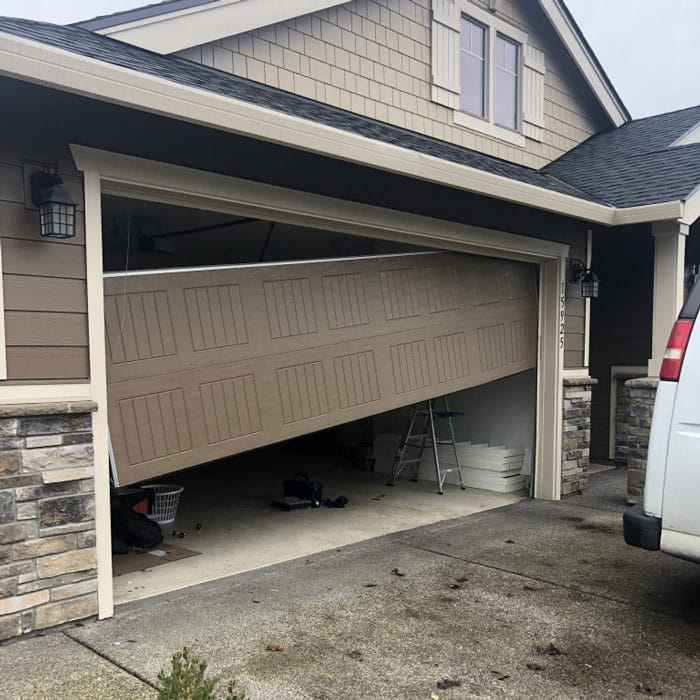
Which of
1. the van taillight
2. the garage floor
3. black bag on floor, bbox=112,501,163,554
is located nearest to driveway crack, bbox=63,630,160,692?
the garage floor

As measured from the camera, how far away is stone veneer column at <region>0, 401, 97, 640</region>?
3.41 metres

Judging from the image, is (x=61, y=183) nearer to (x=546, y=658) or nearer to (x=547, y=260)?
(x=546, y=658)

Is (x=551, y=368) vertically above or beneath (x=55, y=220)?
beneath

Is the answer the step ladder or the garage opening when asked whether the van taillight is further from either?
the step ladder

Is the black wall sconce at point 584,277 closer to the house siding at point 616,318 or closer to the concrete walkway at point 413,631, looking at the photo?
the house siding at point 616,318

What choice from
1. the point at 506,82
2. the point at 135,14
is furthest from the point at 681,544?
the point at 506,82

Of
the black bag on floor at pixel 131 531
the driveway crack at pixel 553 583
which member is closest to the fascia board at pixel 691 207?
the driveway crack at pixel 553 583

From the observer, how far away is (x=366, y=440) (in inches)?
345

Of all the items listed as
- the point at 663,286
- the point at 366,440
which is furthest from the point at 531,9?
the point at 366,440

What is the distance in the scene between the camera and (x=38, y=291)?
353 centimetres

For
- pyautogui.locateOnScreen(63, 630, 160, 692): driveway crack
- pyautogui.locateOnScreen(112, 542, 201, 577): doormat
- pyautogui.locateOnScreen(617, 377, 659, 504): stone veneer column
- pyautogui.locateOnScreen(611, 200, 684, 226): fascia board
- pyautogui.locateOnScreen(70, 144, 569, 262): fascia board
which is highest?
pyautogui.locateOnScreen(611, 200, 684, 226): fascia board

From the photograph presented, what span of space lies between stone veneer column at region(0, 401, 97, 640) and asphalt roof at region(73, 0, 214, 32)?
2.98m

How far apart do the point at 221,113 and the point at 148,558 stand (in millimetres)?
3135

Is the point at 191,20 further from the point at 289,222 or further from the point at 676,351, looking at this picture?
the point at 676,351
